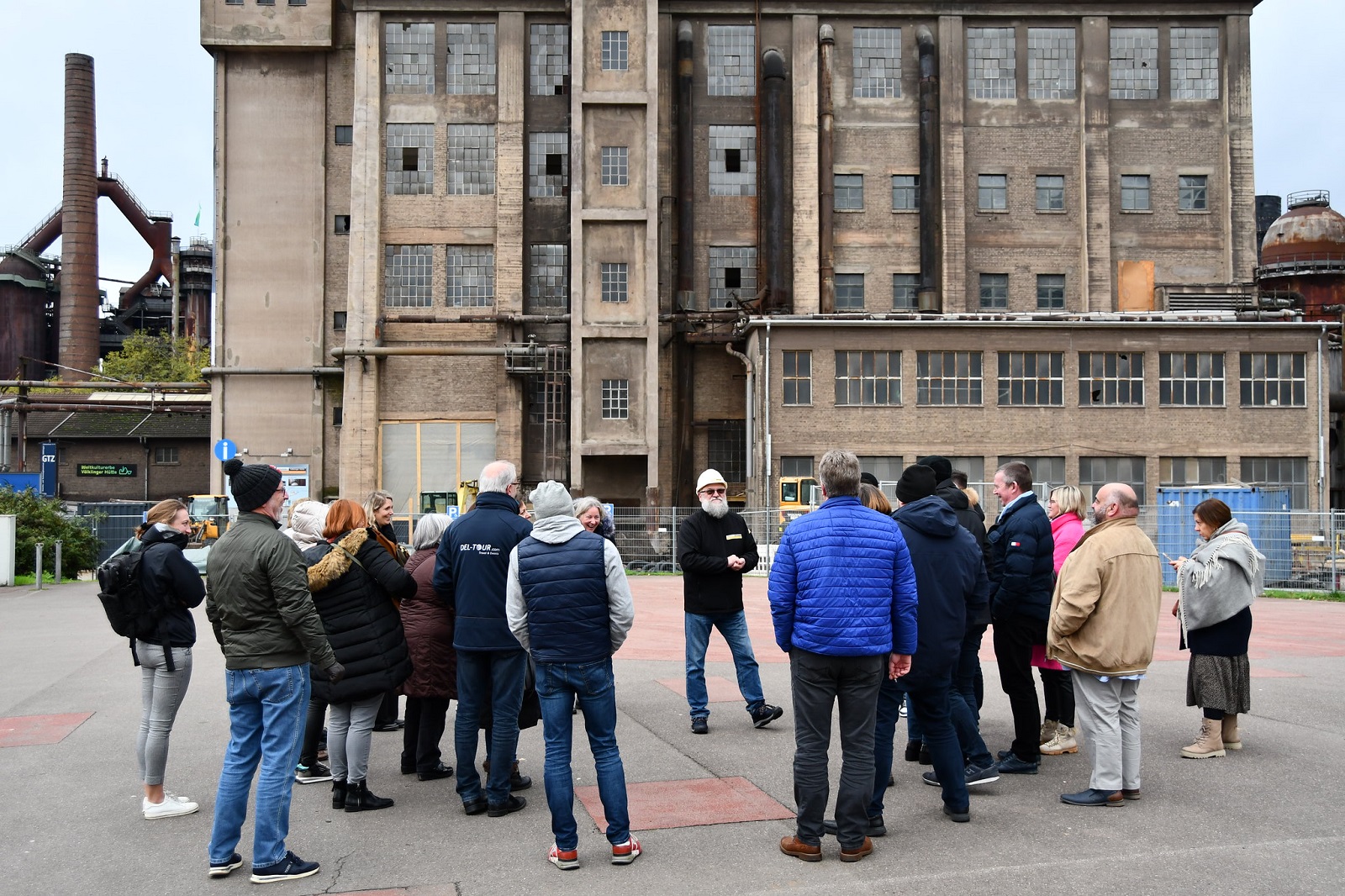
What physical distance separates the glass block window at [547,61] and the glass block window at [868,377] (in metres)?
14.9

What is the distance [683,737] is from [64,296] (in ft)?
224

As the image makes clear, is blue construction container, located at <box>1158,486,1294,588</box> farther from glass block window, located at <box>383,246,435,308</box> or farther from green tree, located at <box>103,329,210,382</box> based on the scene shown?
green tree, located at <box>103,329,210,382</box>

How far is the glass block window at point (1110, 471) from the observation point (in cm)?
3650

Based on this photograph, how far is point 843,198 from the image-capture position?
136 feet

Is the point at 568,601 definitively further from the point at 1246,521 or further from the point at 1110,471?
the point at 1110,471

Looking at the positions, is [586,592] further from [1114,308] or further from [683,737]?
[1114,308]

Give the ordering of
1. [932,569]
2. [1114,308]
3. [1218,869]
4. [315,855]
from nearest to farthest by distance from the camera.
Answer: [1218,869], [315,855], [932,569], [1114,308]

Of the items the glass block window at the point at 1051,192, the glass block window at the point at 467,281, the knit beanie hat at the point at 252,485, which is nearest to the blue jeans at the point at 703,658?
the knit beanie hat at the point at 252,485

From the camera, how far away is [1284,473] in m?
37.0

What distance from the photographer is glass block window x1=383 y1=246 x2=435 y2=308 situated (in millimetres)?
40625

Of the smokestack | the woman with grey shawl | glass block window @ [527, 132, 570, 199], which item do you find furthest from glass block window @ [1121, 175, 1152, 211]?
the smokestack

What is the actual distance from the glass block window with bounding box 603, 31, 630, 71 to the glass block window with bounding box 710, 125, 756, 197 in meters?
4.23

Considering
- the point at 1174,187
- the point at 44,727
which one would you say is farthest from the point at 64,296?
the point at 44,727

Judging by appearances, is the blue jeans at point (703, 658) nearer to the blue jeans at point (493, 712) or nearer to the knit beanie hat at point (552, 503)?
the blue jeans at point (493, 712)
